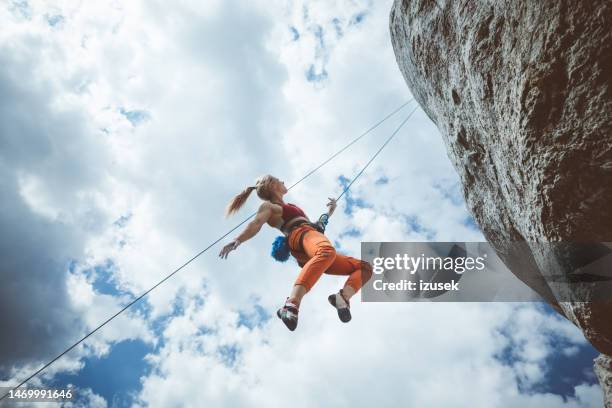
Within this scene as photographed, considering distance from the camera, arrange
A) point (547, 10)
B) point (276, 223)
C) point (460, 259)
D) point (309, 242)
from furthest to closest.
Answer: point (460, 259) < point (276, 223) < point (309, 242) < point (547, 10)

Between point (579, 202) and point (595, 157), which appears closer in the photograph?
point (595, 157)

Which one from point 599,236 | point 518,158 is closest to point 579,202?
point 599,236

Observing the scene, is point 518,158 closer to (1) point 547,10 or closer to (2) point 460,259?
(1) point 547,10

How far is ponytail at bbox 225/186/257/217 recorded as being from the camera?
5.21 m

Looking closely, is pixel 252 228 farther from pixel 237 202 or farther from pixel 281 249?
pixel 237 202

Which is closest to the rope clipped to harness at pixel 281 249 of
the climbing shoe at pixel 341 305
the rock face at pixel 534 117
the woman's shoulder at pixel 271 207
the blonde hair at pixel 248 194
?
the woman's shoulder at pixel 271 207

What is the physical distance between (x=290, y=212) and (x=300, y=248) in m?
0.52

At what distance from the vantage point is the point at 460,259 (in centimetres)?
550

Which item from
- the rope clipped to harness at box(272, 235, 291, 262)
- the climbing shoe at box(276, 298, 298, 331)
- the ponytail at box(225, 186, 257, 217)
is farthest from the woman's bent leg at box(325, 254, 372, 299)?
the ponytail at box(225, 186, 257, 217)

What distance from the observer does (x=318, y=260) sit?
4.14 m

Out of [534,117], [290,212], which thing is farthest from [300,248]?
[534,117]

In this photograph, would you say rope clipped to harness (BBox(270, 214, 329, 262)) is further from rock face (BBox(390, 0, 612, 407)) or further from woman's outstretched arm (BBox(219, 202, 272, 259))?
rock face (BBox(390, 0, 612, 407))

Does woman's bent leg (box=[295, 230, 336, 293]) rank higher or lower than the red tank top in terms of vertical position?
lower

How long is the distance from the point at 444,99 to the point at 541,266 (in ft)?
7.75
